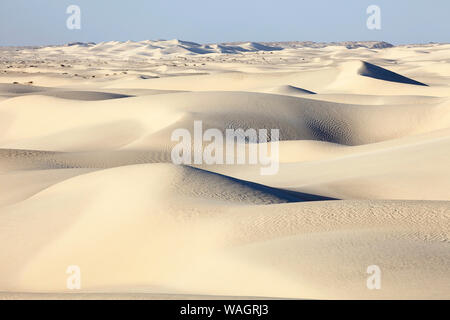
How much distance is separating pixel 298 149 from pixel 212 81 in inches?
Answer: 932

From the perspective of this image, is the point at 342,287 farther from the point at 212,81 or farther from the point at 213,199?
the point at 212,81

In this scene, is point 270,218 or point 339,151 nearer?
point 270,218

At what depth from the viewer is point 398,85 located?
113 feet

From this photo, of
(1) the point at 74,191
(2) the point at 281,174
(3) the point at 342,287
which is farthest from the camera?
(2) the point at 281,174

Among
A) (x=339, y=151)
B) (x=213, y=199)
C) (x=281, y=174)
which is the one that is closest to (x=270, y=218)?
(x=213, y=199)

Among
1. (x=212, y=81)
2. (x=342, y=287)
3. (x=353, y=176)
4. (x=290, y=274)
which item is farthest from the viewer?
(x=212, y=81)

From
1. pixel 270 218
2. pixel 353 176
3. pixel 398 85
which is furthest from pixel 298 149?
pixel 398 85

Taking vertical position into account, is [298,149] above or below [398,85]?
below
